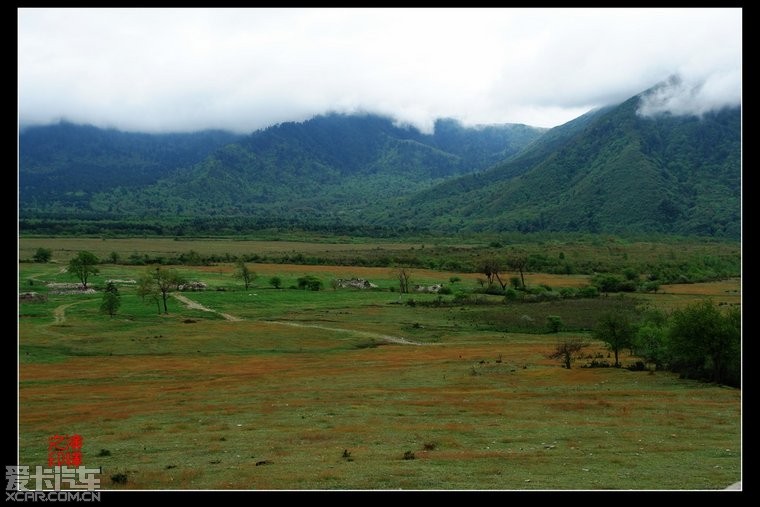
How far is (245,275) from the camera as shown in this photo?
294 feet

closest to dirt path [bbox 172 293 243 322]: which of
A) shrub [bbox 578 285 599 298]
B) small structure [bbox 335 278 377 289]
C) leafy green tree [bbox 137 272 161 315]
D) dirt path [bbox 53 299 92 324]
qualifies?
leafy green tree [bbox 137 272 161 315]

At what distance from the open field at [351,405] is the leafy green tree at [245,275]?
18604 mm

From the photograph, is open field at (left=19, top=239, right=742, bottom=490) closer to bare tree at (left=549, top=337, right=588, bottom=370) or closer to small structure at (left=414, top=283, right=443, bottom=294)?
bare tree at (left=549, top=337, right=588, bottom=370)

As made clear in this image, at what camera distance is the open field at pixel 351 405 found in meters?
17.7

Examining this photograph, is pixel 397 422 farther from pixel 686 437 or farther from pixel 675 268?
pixel 675 268

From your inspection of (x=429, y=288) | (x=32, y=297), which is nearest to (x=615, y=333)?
(x=429, y=288)

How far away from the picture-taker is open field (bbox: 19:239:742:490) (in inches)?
696

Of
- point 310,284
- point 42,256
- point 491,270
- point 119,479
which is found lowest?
point 119,479

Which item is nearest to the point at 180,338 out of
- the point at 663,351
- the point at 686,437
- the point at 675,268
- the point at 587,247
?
the point at 663,351

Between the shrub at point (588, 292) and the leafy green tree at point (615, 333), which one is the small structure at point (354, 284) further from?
the leafy green tree at point (615, 333)

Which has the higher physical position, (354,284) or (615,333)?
(354,284)

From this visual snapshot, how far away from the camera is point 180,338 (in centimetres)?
5503

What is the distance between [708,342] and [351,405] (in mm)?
21984

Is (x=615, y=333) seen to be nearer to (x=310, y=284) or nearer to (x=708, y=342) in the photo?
(x=708, y=342)
